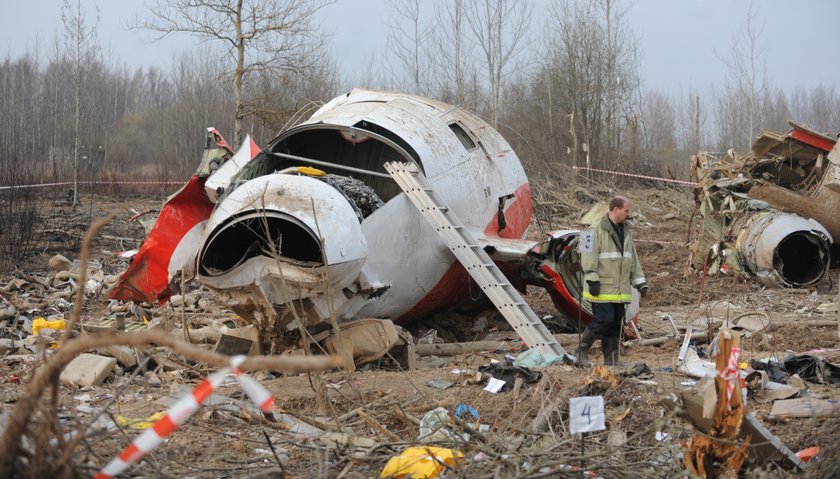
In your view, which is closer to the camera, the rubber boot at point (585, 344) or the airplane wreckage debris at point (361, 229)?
the airplane wreckage debris at point (361, 229)

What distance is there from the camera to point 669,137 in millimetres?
53781

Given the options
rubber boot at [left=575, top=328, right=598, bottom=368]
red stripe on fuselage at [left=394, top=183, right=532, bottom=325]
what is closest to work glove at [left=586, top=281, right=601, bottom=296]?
rubber boot at [left=575, top=328, right=598, bottom=368]

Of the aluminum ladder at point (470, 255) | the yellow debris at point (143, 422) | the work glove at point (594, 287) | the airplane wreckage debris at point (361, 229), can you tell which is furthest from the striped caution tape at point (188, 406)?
the work glove at point (594, 287)

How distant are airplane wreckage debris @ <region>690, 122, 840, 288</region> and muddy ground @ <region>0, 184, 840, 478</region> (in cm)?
80

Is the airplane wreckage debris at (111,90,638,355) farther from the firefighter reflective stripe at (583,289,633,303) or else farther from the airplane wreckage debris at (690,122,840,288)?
the airplane wreckage debris at (690,122,840,288)

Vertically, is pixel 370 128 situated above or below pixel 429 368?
above

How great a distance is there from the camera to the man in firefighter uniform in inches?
310

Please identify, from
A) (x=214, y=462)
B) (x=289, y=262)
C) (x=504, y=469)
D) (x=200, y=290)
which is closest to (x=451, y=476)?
(x=504, y=469)

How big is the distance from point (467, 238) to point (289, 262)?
6.63 ft

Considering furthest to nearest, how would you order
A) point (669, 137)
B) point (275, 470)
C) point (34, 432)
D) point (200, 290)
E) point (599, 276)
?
point (669, 137)
point (200, 290)
point (599, 276)
point (275, 470)
point (34, 432)

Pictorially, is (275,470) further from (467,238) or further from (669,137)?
(669,137)

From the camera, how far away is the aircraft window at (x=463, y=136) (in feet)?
32.3

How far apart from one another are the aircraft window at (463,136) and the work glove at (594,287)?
2.67 meters

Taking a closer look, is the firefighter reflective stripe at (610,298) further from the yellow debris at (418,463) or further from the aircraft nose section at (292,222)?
the yellow debris at (418,463)
